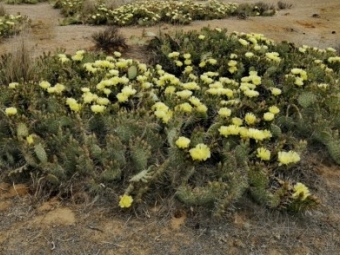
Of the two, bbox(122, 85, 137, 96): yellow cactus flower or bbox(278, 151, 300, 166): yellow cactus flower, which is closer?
bbox(278, 151, 300, 166): yellow cactus flower

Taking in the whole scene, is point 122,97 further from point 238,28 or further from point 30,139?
point 238,28

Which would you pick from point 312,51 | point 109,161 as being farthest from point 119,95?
point 312,51

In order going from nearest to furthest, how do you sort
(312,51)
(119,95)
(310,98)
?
(119,95), (310,98), (312,51)

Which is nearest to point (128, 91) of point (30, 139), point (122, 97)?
point (122, 97)

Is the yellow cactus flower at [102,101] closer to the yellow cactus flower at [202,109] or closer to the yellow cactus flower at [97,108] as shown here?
the yellow cactus flower at [97,108]

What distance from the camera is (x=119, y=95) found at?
12.5ft

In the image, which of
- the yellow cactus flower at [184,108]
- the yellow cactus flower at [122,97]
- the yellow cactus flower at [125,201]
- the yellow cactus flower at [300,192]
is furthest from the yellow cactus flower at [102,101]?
the yellow cactus flower at [300,192]

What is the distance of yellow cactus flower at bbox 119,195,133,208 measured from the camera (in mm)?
2916

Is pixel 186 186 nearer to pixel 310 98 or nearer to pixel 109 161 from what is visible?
pixel 109 161

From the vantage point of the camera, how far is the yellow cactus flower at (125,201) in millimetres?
2916

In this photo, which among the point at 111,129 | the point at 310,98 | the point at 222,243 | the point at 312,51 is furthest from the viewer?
the point at 312,51

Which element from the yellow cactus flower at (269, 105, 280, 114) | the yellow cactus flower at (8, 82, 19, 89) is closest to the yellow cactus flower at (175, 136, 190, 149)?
the yellow cactus flower at (269, 105, 280, 114)

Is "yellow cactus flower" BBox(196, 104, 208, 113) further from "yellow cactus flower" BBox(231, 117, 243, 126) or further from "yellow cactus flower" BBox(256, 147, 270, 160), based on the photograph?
"yellow cactus flower" BBox(256, 147, 270, 160)

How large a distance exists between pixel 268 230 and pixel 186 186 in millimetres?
603
